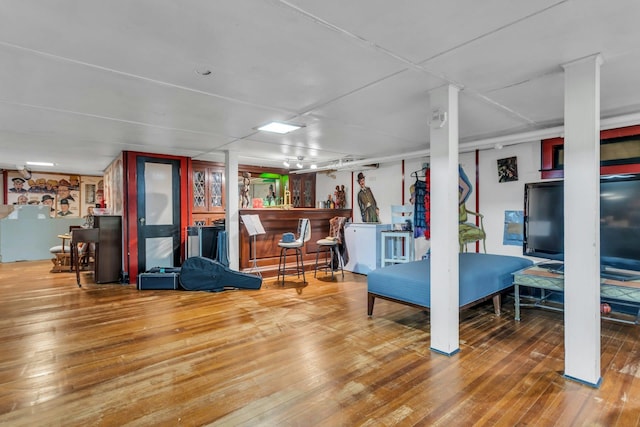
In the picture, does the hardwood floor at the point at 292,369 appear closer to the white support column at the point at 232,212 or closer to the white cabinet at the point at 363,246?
the white support column at the point at 232,212

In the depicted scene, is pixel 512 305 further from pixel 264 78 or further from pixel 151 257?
A: pixel 151 257

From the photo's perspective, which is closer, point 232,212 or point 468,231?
point 468,231

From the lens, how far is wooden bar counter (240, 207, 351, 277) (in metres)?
6.04

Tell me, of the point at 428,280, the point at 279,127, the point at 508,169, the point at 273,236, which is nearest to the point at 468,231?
the point at 508,169

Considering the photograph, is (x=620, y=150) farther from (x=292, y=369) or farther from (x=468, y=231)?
(x=292, y=369)

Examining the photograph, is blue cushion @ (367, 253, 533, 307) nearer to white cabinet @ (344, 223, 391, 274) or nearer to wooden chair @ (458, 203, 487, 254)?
wooden chair @ (458, 203, 487, 254)

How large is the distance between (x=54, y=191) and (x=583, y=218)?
37.3 feet

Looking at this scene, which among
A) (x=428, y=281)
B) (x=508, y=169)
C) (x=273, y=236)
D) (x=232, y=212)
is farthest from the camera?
(x=273, y=236)

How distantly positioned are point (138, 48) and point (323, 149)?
3.74 metres

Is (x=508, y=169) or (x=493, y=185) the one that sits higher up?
(x=508, y=169)

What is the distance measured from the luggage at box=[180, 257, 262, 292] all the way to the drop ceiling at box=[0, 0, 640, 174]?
206cm

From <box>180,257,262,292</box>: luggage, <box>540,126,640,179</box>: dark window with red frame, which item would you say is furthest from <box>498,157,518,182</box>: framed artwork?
<box>180,257,262,292</box>: luggage

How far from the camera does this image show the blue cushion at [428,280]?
10.9 feet

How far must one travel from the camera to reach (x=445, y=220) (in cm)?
282
